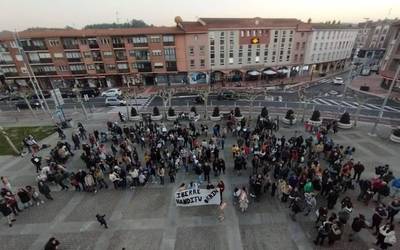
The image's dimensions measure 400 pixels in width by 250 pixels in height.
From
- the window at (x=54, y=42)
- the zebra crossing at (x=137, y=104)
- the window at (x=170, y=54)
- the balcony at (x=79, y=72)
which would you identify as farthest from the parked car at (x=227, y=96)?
the window at (x=54, y=42)

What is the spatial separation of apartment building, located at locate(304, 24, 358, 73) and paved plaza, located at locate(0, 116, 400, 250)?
176ft

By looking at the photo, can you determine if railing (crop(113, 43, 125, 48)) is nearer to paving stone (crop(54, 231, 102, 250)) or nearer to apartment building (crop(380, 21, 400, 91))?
paving stone (crop(54, 231, 102, 250))

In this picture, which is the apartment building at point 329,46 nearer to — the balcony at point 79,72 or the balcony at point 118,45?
the balcony at point 118,45

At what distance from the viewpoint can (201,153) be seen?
16750 millimetres

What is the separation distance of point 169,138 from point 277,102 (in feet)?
77.6

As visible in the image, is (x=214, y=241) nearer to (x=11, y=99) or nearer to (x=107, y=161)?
(x=107, y=161)

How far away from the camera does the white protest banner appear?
500 inches

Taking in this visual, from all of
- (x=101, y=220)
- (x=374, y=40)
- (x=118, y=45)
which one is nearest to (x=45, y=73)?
(x=118, y=45)

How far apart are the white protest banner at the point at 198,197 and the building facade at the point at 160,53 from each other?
40829mm

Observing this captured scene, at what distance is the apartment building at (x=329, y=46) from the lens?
57.0 metres

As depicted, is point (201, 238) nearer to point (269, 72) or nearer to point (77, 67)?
point (269, 72)

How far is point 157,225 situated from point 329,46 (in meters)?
68.3

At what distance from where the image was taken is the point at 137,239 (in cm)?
1157

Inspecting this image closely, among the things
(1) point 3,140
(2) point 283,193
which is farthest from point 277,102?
(1) point 3,140
